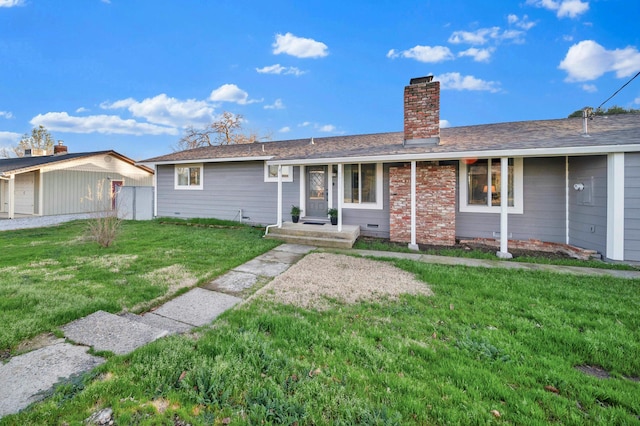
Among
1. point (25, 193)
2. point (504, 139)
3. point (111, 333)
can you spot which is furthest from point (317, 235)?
point (25, 193)

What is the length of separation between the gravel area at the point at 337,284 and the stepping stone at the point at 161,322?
1.09 metres

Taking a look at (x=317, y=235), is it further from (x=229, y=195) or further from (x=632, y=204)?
(x=632, y=204)

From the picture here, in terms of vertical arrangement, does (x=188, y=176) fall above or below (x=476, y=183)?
above

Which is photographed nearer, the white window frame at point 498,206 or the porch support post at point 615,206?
the porch support post at point 615,206

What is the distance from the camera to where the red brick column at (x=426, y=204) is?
7.98 meters

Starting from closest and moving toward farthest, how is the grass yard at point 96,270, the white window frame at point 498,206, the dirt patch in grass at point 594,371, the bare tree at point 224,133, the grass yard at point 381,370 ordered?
the grass yard at point 381,370 < the dirt patch in grass at point 594,371 < the grass yard at point 96,270 < the white window frame at point 498,206 < the bare tree at point 224,133

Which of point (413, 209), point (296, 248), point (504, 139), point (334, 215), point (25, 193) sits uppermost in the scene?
point (504, 139)

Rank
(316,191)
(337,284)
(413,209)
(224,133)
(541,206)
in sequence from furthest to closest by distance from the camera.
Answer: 1. (224,133)
2. (316,191)
3. (413,209)
4. (541,206)
5. (337,284)

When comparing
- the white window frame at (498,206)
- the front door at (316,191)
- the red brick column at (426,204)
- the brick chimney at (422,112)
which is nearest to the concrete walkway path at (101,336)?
the red brick column at (426,204)

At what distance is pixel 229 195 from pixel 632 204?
38.3 feet

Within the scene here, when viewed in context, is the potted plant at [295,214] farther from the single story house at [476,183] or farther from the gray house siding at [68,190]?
the gray house siding at [68,190]

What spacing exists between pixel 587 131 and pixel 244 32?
16.1 metres

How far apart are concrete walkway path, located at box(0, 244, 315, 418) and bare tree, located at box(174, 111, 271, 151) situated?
24732 millimetres

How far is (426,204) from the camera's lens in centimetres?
819
